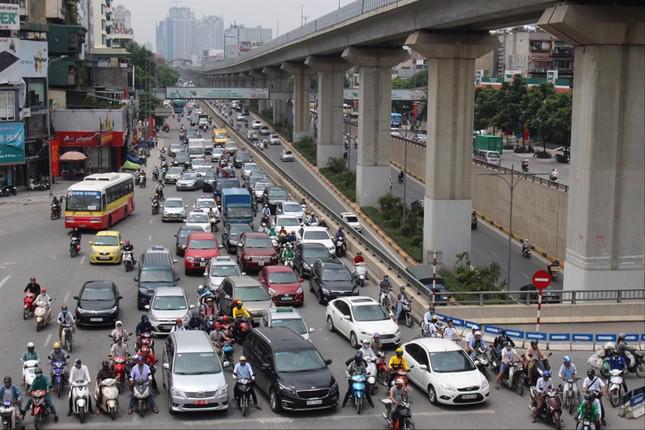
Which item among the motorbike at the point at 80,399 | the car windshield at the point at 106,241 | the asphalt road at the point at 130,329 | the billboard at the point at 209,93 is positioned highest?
the billboard at the point at 209,93

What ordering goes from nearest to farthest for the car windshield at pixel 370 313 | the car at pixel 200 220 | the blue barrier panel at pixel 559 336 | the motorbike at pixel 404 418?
the motorbike at pixel 404 418, the blue barrier panel at pixel 559 336, the car windshield at pixel 370 313, the car at pixel 200 220

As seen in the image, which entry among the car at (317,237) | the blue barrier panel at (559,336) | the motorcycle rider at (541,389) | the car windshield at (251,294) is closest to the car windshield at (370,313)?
the car windshield at (251,294)

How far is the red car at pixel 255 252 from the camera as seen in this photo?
39.2 meters

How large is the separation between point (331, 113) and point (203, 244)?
43342 mm

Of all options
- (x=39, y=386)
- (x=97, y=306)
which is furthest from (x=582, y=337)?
(x=39, y=386)

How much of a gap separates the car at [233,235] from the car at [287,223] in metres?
2.05

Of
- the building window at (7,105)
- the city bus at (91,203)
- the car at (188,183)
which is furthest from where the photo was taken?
the car at (188,183)

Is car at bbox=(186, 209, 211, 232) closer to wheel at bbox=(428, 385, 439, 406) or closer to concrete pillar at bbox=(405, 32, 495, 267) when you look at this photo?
concrete pillar at bbox=(405, 32, 495, 267)

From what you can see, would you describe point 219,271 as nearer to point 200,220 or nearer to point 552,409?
point 200,220

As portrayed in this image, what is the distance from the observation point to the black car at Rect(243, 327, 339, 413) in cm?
2122

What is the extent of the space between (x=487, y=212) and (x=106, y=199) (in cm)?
2763

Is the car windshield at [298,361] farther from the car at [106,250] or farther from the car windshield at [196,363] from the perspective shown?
the car at [106,250]

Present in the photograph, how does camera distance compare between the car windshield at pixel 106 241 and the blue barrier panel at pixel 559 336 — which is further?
the car windshield at pixel 106 241

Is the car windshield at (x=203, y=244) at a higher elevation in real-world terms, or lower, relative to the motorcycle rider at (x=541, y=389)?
higher
